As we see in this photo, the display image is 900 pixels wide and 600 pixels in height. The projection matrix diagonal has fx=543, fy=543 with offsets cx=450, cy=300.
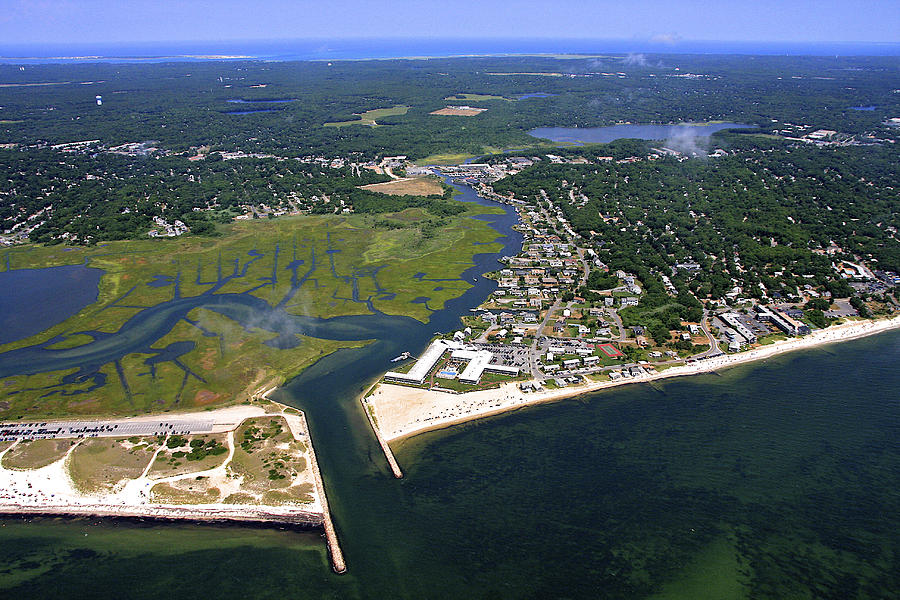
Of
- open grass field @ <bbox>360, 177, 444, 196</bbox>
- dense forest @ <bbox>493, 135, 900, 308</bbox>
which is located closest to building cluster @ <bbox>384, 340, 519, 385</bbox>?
dense forest @ <bbox>493, 135, 900, 308</bbox>

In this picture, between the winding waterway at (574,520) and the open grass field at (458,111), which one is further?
the open grass field at (458,111)

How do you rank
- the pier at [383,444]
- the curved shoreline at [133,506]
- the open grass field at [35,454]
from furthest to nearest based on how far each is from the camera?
1. the open grass field at [35,454]
2. the pier at [383,444]
3. the curved shoreline at [133,506]

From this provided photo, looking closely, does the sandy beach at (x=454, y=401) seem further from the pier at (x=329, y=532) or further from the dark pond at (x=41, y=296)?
the dark pond at (x=41, y=296)

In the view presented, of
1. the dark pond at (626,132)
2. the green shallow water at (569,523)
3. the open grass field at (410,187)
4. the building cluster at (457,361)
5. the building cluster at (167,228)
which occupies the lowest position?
the green shallow water at (569,523)

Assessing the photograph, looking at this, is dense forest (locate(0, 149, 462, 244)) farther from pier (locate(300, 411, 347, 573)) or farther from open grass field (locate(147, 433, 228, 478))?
pier (locate(300, 411, 347, 573))

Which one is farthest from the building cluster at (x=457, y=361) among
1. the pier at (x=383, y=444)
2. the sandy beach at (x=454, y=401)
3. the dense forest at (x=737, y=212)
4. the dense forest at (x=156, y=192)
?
the dense forest at (x=156, y=192)

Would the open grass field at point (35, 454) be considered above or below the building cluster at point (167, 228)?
below

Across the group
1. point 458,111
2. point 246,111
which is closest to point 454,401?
point 458,111

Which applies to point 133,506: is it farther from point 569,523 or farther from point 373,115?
point 373,115
